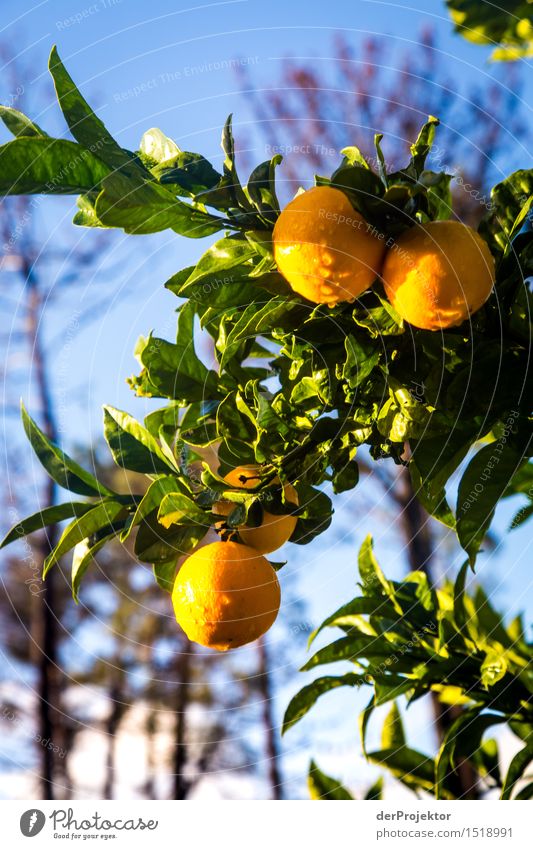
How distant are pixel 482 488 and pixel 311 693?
323 mm

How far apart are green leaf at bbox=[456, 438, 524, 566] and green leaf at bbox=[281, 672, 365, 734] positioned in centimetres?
29

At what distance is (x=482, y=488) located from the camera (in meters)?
0.59

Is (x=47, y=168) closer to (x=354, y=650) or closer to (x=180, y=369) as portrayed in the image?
(x=180, y=369)

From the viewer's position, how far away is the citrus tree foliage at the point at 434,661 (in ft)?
2.61

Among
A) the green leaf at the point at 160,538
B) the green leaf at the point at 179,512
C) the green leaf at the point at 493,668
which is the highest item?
the green leaf at the point at 179,512

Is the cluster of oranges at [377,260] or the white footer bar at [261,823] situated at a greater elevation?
the cluster of oranges at [377,260]

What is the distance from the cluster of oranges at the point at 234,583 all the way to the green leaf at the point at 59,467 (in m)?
0.13

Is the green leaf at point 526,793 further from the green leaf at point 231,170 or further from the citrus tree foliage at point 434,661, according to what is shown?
the green leaf at point 231,170

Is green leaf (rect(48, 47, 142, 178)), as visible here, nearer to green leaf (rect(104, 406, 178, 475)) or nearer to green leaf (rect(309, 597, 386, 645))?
green leaf (rect(104, 406, 178, 475))

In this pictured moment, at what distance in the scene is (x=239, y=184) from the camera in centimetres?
52

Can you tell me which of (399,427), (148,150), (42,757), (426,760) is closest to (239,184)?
(148,150)

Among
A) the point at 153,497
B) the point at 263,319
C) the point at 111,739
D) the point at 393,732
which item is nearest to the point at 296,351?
the point at 263,319

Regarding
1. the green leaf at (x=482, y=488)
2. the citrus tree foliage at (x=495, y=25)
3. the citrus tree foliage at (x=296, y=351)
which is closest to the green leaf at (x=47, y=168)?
the citrus tree foliage at (x=296, y=351)

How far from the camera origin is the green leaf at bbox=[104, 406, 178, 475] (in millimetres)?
642
